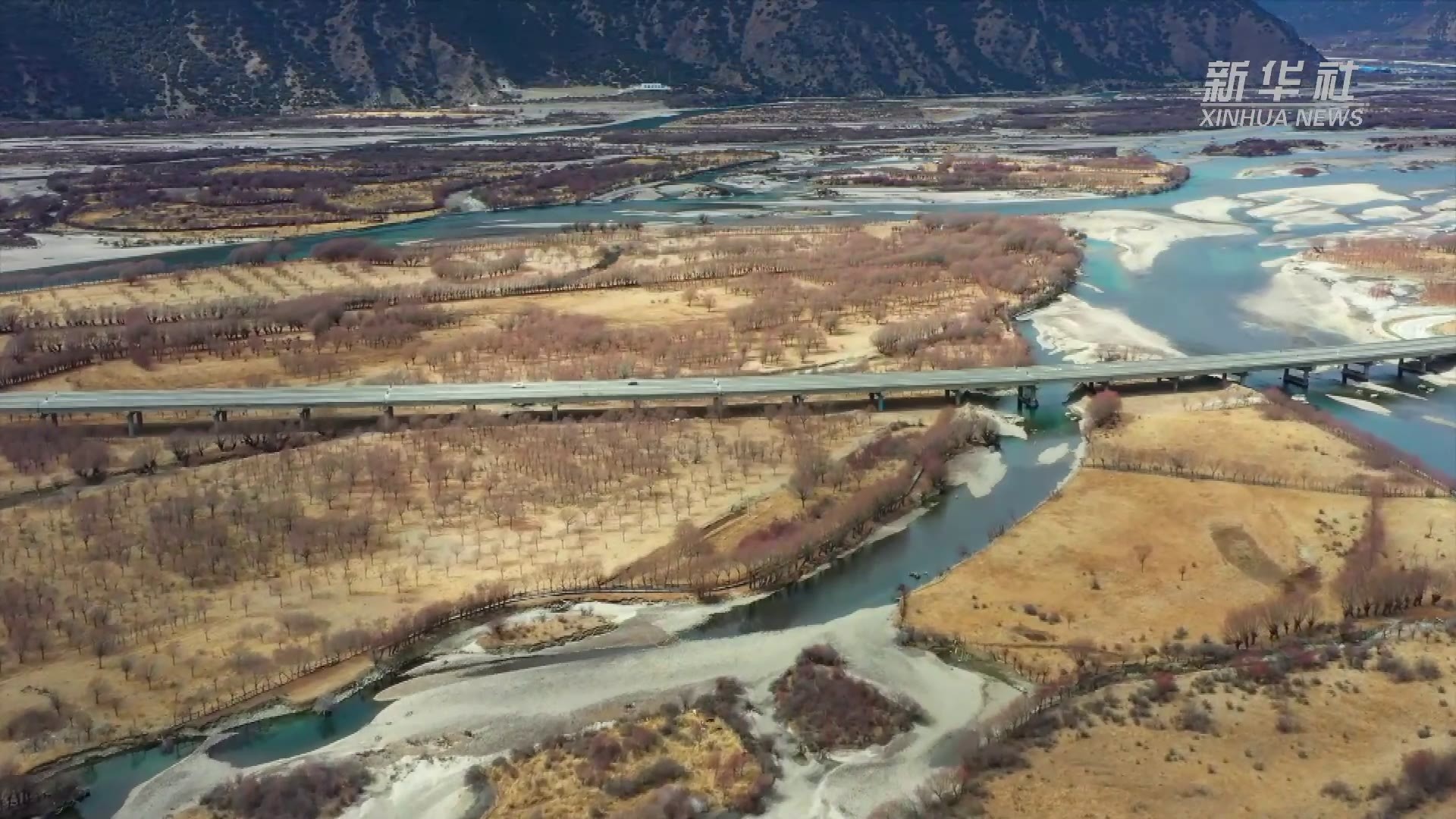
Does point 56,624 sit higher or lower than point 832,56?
lower

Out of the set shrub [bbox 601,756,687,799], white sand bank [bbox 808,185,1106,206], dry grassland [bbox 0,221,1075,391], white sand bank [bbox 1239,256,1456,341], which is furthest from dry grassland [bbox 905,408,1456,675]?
white sand bank [bbox 808,185,1106,206]

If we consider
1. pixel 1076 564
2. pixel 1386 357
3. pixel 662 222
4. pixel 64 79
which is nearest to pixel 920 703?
pixel 1076 564

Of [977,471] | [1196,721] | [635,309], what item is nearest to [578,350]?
[635,309]

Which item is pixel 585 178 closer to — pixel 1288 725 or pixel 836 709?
pixel 836 709

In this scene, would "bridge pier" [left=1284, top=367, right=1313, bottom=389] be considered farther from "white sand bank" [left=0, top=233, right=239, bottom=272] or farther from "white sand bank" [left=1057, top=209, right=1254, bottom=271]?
"white sand bank" [left=0, top=233, right=239, bottom=272]

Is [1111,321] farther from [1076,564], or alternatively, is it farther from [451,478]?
[451,478]

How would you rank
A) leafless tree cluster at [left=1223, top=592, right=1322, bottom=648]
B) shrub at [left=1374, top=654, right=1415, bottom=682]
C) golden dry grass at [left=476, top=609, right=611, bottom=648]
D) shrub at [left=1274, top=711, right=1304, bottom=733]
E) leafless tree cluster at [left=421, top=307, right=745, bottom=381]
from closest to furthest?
shrub at [left=1274, top=711, right=1304, bottom=733] → shrub at [left=1374, top=654, right=1415, bottom=682] → leafless tree cluster at [left=1223, top=592, right=1322, bottom=648] → golden dry grass at [left=476, top=609, right=611, bottom=648] → leafless tree cluster at [left=421, top=307, right=745, bottom=381]

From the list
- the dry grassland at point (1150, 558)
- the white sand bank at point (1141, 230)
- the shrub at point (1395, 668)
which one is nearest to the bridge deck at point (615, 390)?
the dry grassland at point (1150, 558)
